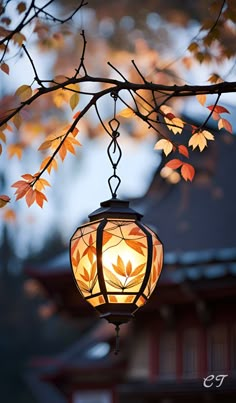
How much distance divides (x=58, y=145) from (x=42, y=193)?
285 millimetres

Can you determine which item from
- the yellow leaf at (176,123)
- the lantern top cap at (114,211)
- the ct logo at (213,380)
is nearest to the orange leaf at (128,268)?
the lantern top cap at (114,211)

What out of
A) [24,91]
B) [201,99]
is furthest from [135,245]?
[201,99]

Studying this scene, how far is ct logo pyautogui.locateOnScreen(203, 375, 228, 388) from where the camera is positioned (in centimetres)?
807

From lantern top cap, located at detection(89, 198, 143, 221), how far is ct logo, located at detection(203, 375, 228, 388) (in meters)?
4.11

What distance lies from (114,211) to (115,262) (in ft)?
0.99

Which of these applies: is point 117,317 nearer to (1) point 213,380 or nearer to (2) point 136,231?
(2) point 136,231

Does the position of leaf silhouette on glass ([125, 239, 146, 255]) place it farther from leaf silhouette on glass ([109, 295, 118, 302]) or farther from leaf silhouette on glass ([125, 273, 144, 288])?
leaf silhouette on glass ([109, 295, 118, 302])

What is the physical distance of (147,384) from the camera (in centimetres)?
891

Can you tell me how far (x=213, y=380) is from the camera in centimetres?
827

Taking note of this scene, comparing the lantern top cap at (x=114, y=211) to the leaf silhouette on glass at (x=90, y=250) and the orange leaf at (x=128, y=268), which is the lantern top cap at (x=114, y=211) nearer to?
the leaf silhouette on glass at (x=90, y=250)

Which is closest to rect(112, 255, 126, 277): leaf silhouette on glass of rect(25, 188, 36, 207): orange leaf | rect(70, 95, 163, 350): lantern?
rect(70, 95, 163, 350): lantern

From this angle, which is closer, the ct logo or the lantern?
the lantern

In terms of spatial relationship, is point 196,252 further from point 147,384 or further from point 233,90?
point 233,90

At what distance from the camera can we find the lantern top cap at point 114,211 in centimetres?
437
